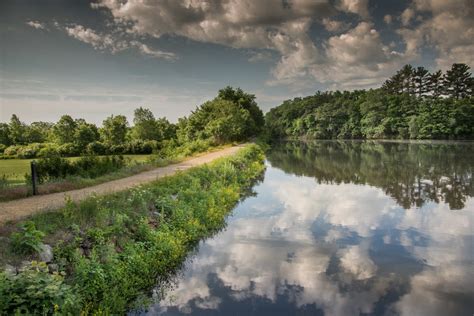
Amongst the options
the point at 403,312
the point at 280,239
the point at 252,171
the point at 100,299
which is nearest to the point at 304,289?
the point at 403,312

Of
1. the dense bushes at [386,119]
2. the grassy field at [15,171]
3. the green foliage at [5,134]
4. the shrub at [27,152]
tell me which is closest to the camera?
the grassy field at [15,171]

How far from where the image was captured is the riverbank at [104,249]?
6195 millimetres

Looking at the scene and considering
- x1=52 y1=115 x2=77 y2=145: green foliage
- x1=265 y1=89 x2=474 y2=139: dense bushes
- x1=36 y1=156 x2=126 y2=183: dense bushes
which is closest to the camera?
x1=36 y1=156 x2=126 y2=183: dense bushes

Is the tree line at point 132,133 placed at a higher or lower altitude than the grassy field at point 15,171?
higher

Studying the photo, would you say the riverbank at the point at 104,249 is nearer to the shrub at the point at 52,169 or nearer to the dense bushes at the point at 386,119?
the shrub at the point at 52,169

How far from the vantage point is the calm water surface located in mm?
8289

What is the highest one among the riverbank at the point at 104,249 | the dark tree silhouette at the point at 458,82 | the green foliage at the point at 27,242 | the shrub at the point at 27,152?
the dark tree silhouette at the point at 458,82

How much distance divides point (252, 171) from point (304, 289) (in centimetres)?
1962

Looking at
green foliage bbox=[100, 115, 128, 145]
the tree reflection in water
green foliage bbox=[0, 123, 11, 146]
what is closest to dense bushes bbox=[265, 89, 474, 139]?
the tree reflection in water

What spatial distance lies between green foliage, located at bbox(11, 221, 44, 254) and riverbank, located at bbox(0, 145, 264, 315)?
2 cm

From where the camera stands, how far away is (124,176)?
63.6ft

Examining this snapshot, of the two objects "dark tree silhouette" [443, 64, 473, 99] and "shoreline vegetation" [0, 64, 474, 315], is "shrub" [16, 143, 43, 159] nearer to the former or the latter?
"shoreline vegetation" [0, 64, 474, 315]

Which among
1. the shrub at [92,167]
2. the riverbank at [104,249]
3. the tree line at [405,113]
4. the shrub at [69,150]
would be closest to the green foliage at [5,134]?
the shrub at [69,150]

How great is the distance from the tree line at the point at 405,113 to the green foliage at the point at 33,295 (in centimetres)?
7165
